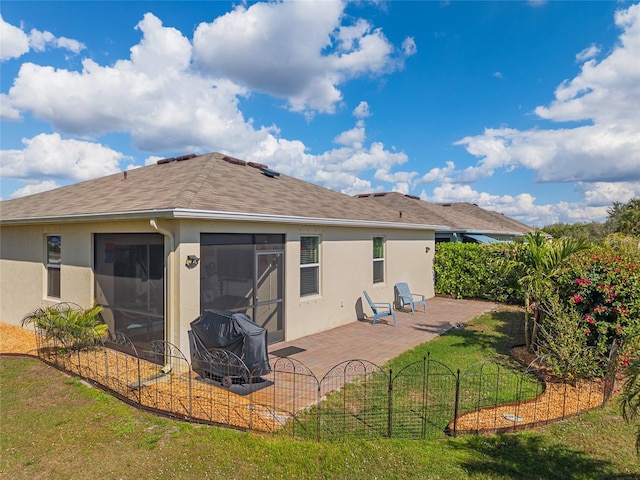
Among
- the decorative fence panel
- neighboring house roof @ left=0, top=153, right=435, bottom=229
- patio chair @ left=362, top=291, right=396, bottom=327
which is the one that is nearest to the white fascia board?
neighboring house roof @ left=0, top=153, right=435, bottom=229

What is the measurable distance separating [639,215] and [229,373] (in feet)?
124

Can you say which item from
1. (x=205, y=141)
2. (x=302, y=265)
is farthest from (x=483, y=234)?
(x=205, y=141)

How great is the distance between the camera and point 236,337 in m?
6.80

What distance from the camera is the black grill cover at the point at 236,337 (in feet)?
22.2

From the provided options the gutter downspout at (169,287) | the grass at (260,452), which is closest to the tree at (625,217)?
the grass at (260,452)

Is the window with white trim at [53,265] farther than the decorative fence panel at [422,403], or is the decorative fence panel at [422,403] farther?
the window with white trim at [53,265]

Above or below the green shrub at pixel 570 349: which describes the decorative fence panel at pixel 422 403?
below

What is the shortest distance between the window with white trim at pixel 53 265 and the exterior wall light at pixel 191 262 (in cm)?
546

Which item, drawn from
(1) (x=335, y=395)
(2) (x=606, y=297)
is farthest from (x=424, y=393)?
(2) (x=606, y=297)

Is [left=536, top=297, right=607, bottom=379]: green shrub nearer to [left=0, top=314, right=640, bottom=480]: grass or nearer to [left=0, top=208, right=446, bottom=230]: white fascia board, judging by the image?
[left=0, top=314, right=640, bottom=480]: grass

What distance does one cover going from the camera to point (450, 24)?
1375 cm

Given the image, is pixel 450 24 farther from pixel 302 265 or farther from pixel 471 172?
pixel 471 172

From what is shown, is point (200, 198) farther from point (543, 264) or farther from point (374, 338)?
point (543, 264)

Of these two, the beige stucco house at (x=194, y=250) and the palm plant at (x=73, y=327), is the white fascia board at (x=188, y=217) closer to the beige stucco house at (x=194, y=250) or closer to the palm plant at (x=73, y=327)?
the beige stucco house at (x=194, y=250)
